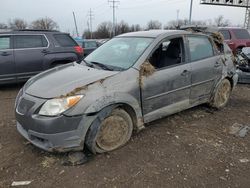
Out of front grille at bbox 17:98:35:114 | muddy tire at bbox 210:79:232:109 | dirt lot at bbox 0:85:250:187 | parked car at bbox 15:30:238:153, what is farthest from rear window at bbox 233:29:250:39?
front grille at bbox 17:98:35:114

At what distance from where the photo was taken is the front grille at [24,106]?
11.1 ft

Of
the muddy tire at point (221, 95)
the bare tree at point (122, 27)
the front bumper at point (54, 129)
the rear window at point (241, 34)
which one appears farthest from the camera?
the bare tree at point (122, 27)

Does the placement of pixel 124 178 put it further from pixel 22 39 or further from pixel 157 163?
pixel 22 39

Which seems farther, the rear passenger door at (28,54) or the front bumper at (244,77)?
the front bumper at (244,77)

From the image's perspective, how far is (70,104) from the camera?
324cm

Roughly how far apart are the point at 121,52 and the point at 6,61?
429cm

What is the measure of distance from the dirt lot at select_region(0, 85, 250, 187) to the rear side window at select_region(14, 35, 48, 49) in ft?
11.3

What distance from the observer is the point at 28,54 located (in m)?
7.45

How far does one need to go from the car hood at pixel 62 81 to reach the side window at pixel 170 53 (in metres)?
1.10

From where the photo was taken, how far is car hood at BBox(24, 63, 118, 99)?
133 inches

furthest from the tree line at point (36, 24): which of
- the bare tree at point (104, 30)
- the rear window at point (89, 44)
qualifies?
the rear window at point (89, 44)

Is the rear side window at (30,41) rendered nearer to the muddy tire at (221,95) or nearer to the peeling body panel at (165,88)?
the peeling body panel at (165,88)

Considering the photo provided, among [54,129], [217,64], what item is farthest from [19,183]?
[217,64]

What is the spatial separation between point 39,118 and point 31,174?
0.72 metres
